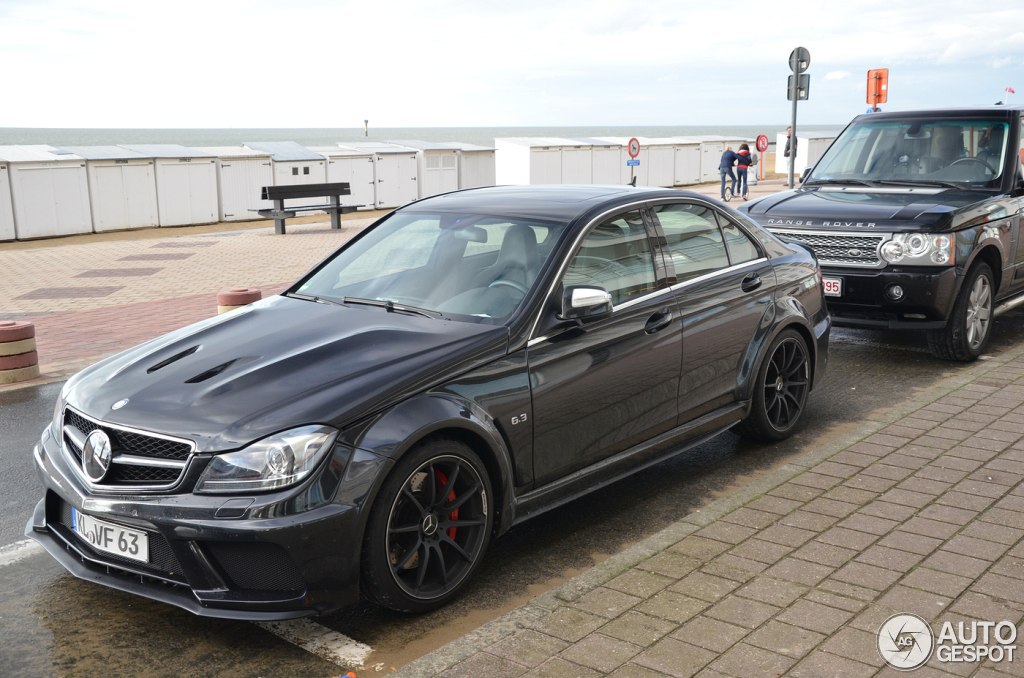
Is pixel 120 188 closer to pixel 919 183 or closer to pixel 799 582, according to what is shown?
pixel 919 183

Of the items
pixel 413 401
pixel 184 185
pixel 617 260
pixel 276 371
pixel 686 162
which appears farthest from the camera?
pixel 686 162

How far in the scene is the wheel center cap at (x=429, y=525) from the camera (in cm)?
396

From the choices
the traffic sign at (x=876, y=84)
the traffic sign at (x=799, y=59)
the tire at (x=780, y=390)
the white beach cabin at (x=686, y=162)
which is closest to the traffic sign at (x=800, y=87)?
the traffic sign at (x=799, y=59)

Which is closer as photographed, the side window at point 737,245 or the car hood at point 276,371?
the car hood at point 276,371

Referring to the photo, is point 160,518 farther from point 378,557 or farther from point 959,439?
point 959,439

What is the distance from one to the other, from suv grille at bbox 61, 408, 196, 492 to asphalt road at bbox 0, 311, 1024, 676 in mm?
628

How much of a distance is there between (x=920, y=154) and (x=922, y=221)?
1467 millimetres

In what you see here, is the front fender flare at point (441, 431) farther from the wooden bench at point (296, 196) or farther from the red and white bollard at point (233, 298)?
the wooden bench at point (296, 196)

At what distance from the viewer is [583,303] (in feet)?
14.9

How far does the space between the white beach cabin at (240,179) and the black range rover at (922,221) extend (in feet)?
65.8

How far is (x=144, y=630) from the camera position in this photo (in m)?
3.98

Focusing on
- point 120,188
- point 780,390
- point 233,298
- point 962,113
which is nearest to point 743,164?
point 120,188

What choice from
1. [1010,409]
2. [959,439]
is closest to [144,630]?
[959,439]

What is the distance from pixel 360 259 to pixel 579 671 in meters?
2.76
